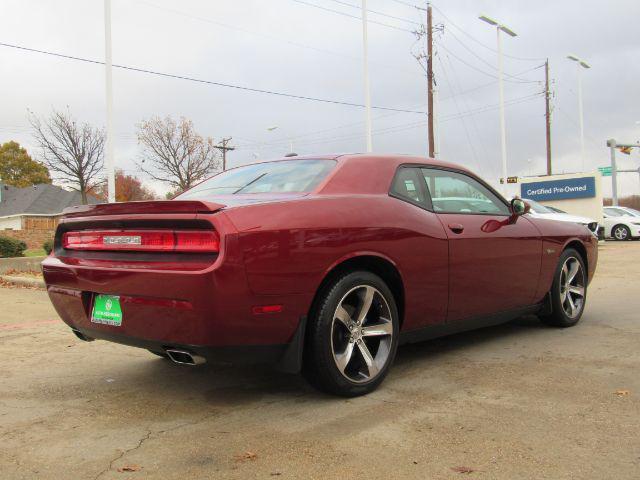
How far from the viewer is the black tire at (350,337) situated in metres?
3.28

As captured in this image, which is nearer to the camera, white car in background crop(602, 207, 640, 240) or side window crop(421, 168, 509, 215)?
side window crop(421, 168, 509, 215)

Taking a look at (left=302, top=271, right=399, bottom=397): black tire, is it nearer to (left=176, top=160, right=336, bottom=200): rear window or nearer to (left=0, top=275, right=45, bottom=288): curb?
(left=176, top=160, right=336, bottom=200): rear window

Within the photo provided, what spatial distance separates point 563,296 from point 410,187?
232 centimetres

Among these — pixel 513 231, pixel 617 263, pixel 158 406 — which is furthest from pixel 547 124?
pixel 158 406

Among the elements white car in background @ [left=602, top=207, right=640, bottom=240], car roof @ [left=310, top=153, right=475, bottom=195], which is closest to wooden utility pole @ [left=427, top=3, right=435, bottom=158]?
white car in background @ [left=602, top=207, right=640, bottom=240]

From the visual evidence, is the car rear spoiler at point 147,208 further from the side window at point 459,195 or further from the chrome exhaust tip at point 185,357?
the side window at point 459,195

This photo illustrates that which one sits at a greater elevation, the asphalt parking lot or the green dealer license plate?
the green dealer license plate

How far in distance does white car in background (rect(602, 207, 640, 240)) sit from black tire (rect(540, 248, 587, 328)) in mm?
19267

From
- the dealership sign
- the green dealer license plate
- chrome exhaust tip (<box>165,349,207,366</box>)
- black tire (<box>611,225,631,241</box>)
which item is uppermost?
the dealership sign

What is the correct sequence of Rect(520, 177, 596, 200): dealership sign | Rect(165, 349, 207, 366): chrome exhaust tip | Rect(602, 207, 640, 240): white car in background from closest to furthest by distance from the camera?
1. Rect(165, 349, 207, 366): chrome exhaust tip
2. Rect(520, 177, 596, 200): dealership sign
3. Rect(602, 207, 640, 240): white car in background

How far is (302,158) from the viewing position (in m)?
4.20

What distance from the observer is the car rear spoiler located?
302 cm

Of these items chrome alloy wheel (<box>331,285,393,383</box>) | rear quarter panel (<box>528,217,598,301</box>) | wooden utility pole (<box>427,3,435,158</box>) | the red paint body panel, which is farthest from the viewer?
wooden utility pole (<box>427,3,435,158</box>)

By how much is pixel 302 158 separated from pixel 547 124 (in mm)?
36863
